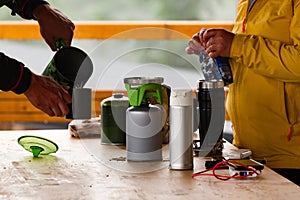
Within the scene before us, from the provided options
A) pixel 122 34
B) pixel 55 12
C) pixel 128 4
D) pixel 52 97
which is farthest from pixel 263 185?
pixel 128 4

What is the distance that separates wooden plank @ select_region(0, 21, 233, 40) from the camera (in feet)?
15.7

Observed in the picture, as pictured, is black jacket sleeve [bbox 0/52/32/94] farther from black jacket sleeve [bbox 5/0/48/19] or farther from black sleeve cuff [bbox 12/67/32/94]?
black jacket sleeve [bbox 5/0/48/19]

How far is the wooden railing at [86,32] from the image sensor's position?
15.7 feet

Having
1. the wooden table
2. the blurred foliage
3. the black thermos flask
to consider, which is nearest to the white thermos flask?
the wooden table

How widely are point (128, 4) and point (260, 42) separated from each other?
3.03m

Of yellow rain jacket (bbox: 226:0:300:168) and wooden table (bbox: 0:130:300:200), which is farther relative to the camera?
yellow rain jacket (bbox: 226:0:300:168)

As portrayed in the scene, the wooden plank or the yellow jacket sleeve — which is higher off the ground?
the wooden plank

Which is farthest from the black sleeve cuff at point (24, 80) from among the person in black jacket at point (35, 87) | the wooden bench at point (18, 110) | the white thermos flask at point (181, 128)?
the wooden bench at point (18, 110)

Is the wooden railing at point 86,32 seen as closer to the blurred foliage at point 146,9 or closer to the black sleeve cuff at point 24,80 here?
the blurred foliage at point 146,9

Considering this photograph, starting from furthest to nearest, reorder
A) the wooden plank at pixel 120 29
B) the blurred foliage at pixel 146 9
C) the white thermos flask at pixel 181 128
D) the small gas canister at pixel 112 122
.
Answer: the blurred foliage at pixel 146 9, the wooden plank at pixel 120 29, the small gas canister at pixel 112 122, the white thermos flask at pixel 181 128

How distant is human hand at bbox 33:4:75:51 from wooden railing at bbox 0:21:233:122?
1.84m

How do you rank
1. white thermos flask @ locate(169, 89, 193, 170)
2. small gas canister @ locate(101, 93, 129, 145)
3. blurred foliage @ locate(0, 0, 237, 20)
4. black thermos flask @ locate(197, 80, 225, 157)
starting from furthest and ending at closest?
blurred foliage @ locate(0, 0, 237, 20), small gas canister @ locate(101, 93, 129, 145), black thermos flask @ locate(197, 80, 225, 157), white thermos flask @ locate(169, 89, 193, 170)

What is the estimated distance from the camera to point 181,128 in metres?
2.21

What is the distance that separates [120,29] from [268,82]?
2.36 m
